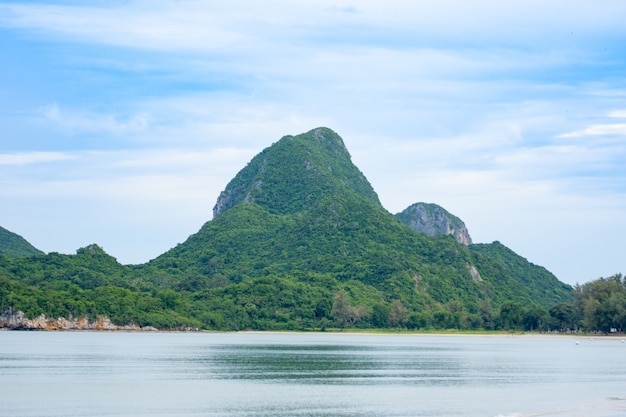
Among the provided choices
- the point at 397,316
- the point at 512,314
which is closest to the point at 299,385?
the point at 397,316

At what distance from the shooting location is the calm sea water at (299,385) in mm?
41559

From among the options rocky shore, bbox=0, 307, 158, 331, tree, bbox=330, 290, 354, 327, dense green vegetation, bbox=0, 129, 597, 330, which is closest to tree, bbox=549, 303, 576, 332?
dense green vegetation, bbox=0, 129, 597, 330

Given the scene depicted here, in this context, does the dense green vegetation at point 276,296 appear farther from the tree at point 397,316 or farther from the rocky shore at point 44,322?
the rocky shore at point 44,322

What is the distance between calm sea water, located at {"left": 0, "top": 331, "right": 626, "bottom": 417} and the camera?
136 feet

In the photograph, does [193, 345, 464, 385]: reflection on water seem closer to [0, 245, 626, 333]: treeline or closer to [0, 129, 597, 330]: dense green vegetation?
[0, 245, 626, 333]: treeline

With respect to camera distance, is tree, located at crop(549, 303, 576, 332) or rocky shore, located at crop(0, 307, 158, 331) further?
tree, located at crop(549, 303, 576, 332)

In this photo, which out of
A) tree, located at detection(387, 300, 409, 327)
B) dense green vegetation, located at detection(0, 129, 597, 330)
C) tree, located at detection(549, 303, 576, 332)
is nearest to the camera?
dense green vegetation, located at detection(0, 129, 597, 330)

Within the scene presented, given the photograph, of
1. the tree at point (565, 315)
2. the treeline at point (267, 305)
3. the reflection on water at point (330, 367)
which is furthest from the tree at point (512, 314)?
the reflection on water at point (330, 367)

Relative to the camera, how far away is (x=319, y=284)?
176 meters

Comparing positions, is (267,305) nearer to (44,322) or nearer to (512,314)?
(44,322)

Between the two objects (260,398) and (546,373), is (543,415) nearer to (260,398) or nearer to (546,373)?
(260,398)

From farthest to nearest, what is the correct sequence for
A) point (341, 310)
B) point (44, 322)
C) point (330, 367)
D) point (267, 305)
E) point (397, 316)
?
1. point (267, 305)
2. point (397, 316)
3. point (341, 310)
4. point (44, 322)
5. point (330, 367)

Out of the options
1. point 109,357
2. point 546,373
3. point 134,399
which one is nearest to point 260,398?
point 134,399

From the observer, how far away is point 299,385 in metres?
54.4
